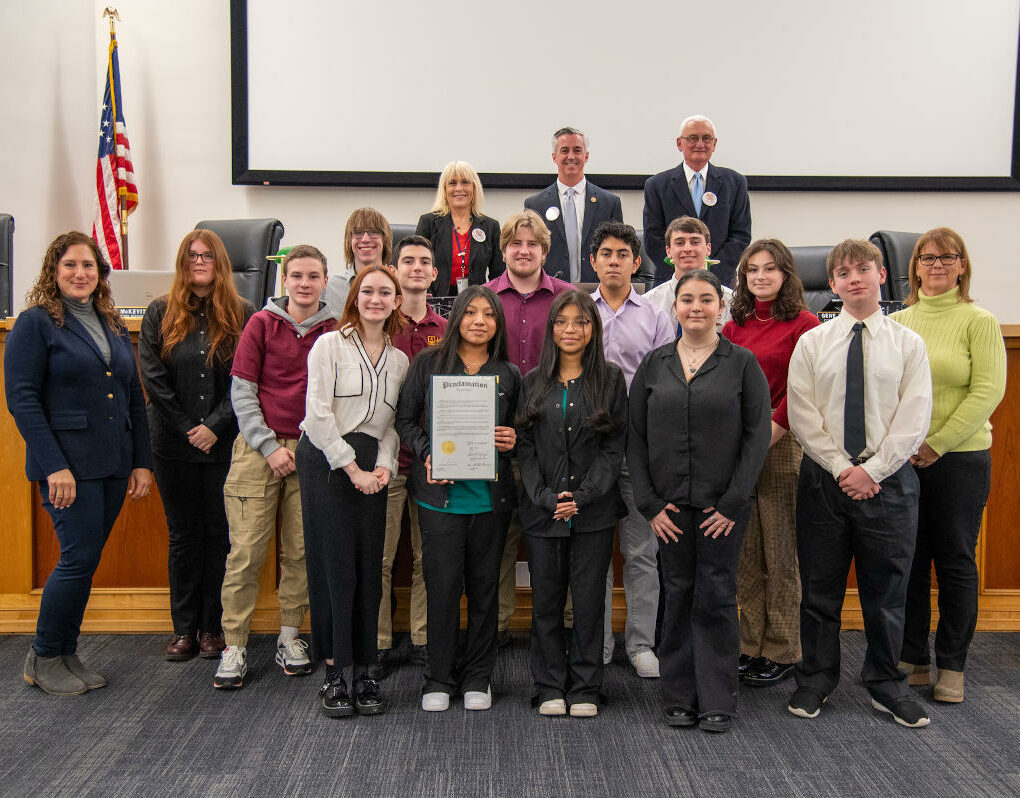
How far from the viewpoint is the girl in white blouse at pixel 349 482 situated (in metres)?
2.65

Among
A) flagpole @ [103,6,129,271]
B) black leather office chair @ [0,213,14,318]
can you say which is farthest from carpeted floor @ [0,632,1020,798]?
flagpole @ [103,6,129,271]

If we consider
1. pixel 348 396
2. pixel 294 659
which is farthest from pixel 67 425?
pixel 294 659

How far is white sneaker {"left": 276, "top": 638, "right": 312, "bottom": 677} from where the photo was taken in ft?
9.92

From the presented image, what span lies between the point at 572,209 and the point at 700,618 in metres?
2.26

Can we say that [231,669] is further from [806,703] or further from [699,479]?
[806,703]

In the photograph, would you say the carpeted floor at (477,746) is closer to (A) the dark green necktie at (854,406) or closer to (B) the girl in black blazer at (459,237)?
(A) the dark green necktie at (854,406)

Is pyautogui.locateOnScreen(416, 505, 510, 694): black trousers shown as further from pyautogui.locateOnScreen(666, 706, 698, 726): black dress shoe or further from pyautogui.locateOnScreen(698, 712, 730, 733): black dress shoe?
pyautogui.locateOnScreen(698, 712, 730, 733): black dress shoe

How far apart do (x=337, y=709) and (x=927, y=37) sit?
5990mm

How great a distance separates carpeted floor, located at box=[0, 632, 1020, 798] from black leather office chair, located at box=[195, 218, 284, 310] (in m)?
2.15

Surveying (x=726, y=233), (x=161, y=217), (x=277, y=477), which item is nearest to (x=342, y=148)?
(x=161, y=217)

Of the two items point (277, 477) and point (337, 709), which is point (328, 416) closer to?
point (277, 477)

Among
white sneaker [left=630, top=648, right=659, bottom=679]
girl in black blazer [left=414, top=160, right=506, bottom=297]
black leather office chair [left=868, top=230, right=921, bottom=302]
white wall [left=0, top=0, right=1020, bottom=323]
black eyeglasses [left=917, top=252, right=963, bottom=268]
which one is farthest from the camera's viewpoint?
white wall [left=0, top=0, right=1020, bottom=323]

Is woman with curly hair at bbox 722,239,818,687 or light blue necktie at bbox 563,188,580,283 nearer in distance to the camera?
woman with curly hair at bbox 722,239,818,687

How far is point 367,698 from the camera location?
2.71 meters
